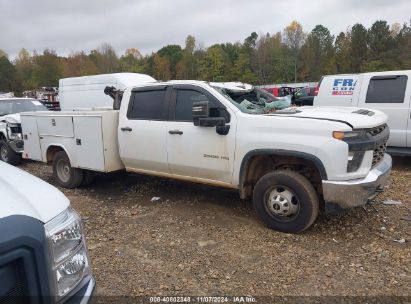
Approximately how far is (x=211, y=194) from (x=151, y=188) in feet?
3.91

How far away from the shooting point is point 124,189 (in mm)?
6949

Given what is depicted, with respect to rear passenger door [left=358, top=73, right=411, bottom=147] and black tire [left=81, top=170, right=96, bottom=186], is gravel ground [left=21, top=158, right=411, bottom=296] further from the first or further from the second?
rear passenger door [left=358, top=73, right=411, bottom=147]

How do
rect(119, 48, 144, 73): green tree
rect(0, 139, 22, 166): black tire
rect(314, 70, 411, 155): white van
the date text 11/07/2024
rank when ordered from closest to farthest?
the date text 11/07/2024 → rect(314, 70, 411, 155): white van → rect(0, 139, 22, 166): black tire → rect(119, 48, 144, 73): green tree

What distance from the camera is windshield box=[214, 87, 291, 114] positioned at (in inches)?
201

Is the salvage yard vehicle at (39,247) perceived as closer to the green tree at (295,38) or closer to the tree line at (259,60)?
the tree line at (259,60)

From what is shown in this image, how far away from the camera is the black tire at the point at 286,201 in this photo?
171 inches

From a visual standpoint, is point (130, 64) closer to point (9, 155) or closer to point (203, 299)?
point (9, 155)

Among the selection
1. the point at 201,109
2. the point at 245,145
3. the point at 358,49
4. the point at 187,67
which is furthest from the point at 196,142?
the point at 187,67

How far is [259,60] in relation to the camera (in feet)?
247

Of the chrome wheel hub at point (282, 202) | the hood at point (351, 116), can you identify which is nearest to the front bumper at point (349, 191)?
the chrome wheel hub at point (282, 202)

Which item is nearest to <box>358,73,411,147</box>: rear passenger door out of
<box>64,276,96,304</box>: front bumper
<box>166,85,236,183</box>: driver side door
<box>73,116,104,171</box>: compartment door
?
<box>166,85,236,183</box>: driver side door

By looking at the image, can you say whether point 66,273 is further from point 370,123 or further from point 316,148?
point 370,123

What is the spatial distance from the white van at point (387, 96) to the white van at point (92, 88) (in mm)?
5799

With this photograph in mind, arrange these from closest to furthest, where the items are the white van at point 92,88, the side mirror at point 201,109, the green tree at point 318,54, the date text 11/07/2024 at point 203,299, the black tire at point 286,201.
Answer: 1. the date text 11/07/2024 at point 203,299
2. the black tire at point 286,201
3. the side mirror at point 201,109
4. the white van at point 92,88
5. the green tree at point 318,54
